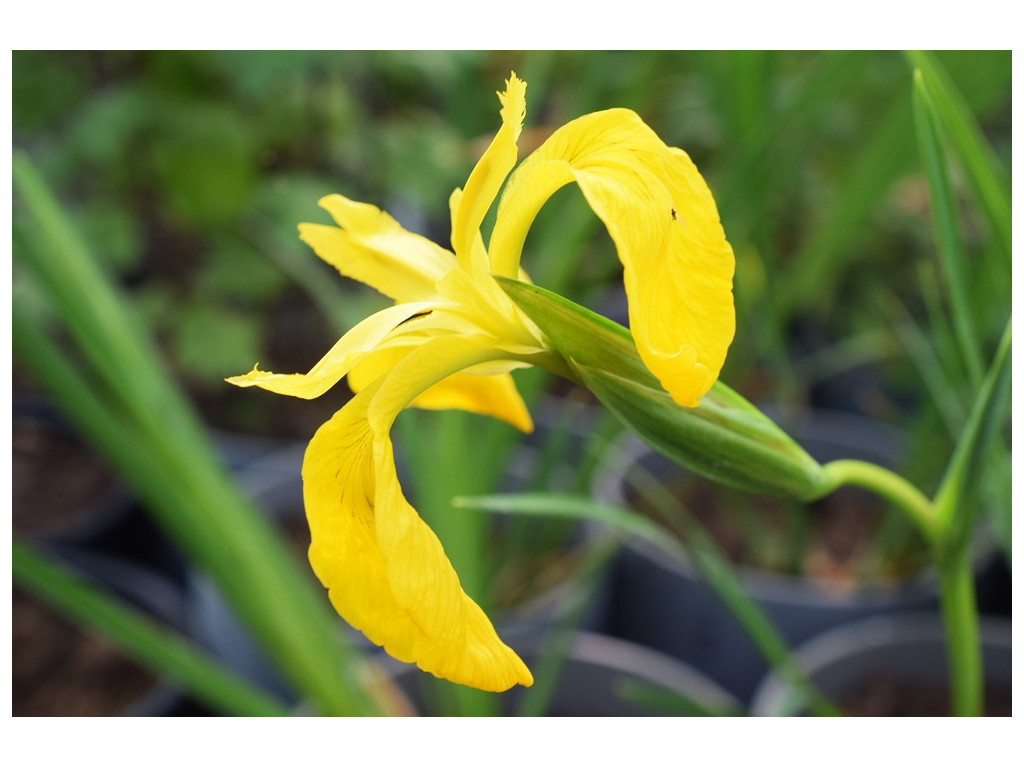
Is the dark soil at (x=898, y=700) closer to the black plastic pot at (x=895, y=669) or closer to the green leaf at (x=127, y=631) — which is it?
the black plastic pot at (x=895, y=669)

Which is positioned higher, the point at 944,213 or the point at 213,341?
the point at 944,213

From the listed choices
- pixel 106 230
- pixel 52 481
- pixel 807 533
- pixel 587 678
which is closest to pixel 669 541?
pixel 587 678

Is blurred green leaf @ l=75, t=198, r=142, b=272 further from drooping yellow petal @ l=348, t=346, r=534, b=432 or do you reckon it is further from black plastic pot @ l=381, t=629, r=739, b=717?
drooping yellow petal @ l=348, t=346, r=534, b=432

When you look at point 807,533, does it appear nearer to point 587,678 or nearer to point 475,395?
point 587,678

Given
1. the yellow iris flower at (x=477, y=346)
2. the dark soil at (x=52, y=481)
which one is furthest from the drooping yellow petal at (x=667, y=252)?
the dark soil at (x=52, y=481)

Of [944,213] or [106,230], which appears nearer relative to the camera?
[944,213]

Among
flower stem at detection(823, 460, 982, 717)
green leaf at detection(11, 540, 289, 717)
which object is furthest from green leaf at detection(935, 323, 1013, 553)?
green leaf at detection(11, 540, 289, 717)
